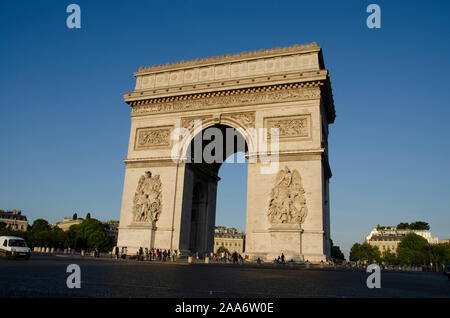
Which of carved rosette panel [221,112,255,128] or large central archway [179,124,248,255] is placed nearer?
carved rosette panel [221,112,255,128]

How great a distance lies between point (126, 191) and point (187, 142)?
513cm

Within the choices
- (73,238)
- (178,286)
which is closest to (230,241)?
(73,238)

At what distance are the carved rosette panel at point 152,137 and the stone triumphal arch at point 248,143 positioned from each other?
69 mm

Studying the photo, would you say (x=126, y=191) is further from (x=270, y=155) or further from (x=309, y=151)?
(x=309, y=151)

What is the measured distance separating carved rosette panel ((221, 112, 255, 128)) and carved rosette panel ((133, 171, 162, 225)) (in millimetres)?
5962

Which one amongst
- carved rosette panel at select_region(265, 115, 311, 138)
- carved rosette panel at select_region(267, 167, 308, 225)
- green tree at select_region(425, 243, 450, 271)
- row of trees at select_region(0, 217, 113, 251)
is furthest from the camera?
row of trees at select_region(0, 217, 113, 251)

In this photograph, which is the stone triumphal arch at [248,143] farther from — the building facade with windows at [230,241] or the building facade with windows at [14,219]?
the building facade with windows at [14,219]

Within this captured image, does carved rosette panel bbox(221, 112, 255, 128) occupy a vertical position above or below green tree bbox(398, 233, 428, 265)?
above

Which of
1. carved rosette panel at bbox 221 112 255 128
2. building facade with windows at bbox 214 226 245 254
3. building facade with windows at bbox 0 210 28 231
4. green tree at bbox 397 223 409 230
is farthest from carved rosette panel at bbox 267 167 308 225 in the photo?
green tree at bbox 397 223 409 230

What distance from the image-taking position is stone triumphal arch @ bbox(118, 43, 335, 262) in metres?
19.5

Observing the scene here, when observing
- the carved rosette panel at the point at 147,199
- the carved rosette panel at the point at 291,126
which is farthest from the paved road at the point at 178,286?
the carved rosette panel at the point at 147,199

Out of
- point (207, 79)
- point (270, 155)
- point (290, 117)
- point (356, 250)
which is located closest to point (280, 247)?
point (270, 155)

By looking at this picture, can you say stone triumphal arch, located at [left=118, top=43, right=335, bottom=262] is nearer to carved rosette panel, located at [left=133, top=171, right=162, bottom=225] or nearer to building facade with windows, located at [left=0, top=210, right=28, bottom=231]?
carved rosette panel, located at [left=133, top=171, right=162, bottom=225]

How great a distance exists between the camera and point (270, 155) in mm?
20625
